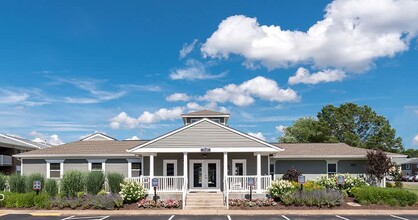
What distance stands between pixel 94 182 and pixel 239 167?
9.50m

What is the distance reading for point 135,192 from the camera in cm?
2470

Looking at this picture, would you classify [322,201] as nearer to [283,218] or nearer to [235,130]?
[283,218]

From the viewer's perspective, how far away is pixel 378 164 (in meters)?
29.8

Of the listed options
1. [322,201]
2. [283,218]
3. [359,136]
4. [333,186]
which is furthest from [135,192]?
[359,136]

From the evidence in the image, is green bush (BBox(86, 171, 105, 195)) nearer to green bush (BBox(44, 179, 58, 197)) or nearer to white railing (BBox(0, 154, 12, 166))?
green bush (BBox(44, 179, 58, 197))

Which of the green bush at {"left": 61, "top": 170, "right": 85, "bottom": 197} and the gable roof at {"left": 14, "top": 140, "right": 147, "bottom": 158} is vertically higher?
the gable roof at {"left": 14, "top": 140, "right": 147, "bottom": 158}

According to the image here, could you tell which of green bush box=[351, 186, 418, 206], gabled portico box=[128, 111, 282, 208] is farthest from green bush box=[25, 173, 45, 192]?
green bush box=[351, 186, 418, 206]

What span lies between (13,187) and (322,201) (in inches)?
718

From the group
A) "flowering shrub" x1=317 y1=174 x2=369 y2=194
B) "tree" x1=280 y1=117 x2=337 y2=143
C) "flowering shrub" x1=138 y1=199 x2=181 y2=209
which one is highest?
"tree" x1=280 y1=117 x2=337 y2=143

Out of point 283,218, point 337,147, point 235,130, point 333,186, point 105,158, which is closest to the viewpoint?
Result: point 283,218

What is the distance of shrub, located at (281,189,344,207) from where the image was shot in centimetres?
2383

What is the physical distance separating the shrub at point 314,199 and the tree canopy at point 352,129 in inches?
1490

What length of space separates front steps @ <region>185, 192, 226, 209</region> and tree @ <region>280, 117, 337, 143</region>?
3892 centimetres

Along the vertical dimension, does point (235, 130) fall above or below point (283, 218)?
above
